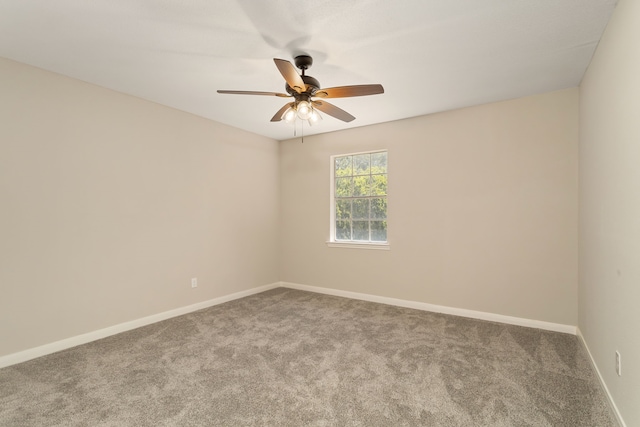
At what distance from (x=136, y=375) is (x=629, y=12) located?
400 cm

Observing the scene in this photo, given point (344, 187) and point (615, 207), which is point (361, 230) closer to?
point (344, 187)

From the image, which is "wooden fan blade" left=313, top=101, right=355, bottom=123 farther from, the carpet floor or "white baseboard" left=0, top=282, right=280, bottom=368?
"white baseboard" left=0, top=282, right=280, bottom=368

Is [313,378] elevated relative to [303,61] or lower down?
lower down

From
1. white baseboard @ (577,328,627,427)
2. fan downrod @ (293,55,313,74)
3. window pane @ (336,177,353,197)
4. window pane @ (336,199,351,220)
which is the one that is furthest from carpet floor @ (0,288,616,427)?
fan downrod @ (293,55,313,74)

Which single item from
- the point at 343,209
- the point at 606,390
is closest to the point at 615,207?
the point at 606,390

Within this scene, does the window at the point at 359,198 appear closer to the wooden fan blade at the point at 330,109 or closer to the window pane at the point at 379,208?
the window pane at the point at 379,208

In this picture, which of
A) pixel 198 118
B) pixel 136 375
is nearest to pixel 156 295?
pixel 136 375

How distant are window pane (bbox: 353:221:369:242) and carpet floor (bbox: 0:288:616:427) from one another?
4.77ft

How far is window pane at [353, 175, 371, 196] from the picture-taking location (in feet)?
15.1

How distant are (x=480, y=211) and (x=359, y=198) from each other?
1691mm

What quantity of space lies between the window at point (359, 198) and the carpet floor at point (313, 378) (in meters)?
1.49

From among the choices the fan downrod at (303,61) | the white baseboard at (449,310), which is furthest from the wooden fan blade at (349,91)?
the white baseboard at (449,310)

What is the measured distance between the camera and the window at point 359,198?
448cm

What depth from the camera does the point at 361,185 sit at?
468 cm
